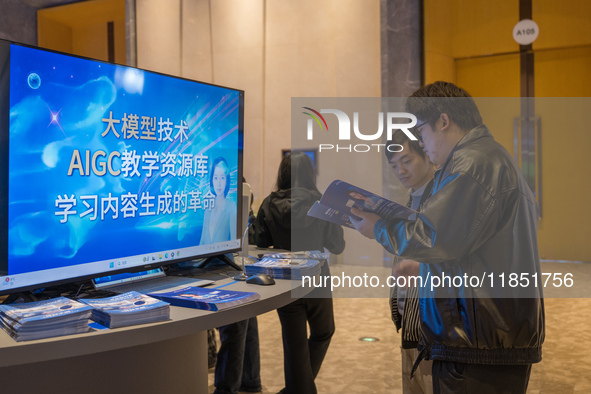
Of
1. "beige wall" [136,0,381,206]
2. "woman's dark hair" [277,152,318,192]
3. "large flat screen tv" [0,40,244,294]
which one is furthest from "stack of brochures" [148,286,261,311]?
"beige wall" [136,0,381,206]

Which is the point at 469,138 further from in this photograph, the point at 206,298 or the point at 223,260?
the point at 223,260

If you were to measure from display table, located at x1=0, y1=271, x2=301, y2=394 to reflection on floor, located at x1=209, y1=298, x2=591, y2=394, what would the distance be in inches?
52.5

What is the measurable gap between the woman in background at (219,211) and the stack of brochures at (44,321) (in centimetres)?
84

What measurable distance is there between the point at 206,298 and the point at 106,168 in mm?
540

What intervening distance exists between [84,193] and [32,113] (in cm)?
29

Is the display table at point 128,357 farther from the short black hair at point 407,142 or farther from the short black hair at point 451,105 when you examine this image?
the short black hair at point 407,142

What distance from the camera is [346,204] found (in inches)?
77.5

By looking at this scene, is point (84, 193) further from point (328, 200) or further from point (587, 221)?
point (587, 221)

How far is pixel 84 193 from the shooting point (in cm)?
165

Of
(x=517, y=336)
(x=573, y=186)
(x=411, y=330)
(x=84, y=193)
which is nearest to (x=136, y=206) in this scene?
(x=84, y=193)

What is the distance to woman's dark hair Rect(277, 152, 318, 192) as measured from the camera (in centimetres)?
304

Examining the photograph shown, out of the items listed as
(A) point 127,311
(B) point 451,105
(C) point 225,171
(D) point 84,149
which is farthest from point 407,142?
(A) point 127,311

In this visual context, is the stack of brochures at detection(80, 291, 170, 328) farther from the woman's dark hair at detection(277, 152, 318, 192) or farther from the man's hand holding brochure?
the woman's dark hair at detection(277, 152, 318, 192)

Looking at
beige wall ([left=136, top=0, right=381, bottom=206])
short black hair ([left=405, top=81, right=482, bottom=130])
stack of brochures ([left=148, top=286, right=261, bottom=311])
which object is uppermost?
beige wall ([left=136, top=0, right=381, bottom=206])
